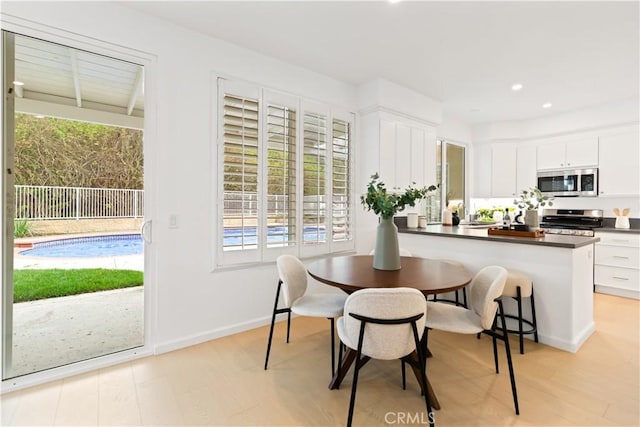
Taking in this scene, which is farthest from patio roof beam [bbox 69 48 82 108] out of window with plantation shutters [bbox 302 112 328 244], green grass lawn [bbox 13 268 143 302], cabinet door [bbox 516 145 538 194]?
cabinet door [bbox 516 145 538 194]

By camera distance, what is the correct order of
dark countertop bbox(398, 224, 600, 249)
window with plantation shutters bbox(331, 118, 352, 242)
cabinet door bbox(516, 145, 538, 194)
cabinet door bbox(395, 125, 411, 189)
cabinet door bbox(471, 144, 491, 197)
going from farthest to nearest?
cabinet door bbox(471, 144, 491, 197)
cabinet door bbox(516, 145, 538, 194)
cabinet door bbox(395, 125, 411, 189)
window with plantation shutters bbox(331, 118, 352, 242)
dark countertop bbox(398, 224, 600, 249)

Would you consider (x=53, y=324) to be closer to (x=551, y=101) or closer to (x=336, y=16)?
(x=336, y=16)

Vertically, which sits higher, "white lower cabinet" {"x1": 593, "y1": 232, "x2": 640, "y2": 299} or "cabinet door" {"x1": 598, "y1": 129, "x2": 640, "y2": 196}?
"cabinet door" {"x1": 598, "y1": 129, "x2": 640, "y2": 196}

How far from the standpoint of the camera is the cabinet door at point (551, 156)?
5.16m

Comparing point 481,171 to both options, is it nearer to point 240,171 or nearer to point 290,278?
point 240,171

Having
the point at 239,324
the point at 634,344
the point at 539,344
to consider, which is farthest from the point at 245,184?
the point at 634,344

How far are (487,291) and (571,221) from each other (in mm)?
4226

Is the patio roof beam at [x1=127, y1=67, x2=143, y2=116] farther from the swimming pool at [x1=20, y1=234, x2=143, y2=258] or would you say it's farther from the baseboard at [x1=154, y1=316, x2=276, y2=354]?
the baseboard at [x1=154, y1=316, x2=276, y2=354]

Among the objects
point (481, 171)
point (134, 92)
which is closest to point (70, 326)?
point (134, 92)

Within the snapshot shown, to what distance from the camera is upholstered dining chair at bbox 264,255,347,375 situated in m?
2.31

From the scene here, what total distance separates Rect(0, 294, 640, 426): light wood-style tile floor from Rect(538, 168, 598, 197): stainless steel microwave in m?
2.88

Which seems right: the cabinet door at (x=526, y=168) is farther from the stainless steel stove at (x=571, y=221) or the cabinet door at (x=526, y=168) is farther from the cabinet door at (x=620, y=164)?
the cabinet door at (x=620, y=164)

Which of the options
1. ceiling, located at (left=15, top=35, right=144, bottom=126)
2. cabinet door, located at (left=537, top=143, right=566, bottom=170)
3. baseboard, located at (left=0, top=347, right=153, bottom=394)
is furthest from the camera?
cabinet door, located at (left=537, top=143, right=566, bottom=170)

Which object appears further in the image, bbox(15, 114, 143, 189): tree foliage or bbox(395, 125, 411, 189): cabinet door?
bbox(395, 125, 411, 189): cabinet door
